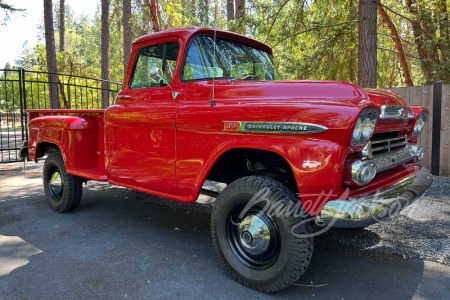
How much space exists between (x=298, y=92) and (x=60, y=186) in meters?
3.66

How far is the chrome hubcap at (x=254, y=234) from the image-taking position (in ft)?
8.32

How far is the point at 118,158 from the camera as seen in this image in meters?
3.66

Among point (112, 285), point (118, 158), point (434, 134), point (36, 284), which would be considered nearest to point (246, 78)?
point (118, 158)

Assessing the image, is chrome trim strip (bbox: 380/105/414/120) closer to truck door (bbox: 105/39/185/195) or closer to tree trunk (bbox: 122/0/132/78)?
truck door (bbox: 105/39/185/195)

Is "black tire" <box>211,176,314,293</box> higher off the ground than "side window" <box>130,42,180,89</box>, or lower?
lower

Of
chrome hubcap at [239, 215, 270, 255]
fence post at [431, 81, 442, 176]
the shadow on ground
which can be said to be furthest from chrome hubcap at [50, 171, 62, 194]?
fence post at [431, 81, 442, 176]

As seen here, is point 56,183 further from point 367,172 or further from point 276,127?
point 367,172

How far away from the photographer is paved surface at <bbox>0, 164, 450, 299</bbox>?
2.55 metres

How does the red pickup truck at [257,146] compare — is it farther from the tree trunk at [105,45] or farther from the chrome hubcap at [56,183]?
the tree trunk at [105,45]

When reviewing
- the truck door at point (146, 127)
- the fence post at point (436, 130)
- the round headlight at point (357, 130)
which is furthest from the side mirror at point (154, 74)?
the fence post at point (436, 130)

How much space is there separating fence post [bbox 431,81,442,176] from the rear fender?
19.5ft

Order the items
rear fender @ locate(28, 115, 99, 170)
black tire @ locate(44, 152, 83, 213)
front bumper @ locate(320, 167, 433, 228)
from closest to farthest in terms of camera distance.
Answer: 1. front bumper @ locate(320, 167, 433, 228)
2. rear fender @ locate(28, 115, 99, 170)
3. black tire @ locate(44, 152, 83, 213)

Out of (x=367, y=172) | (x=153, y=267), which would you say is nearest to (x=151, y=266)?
(x=153, y=267)

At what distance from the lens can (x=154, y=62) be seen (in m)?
3.54
